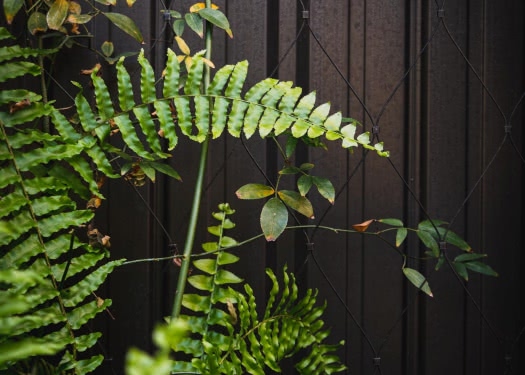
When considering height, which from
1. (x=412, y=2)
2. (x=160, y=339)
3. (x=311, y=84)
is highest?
(x=412, y=2)

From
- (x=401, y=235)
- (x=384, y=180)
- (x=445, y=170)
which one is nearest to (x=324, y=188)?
(x=401, y=235)

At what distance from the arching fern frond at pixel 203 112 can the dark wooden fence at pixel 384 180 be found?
433 mm

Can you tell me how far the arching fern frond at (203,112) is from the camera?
0.85 metres

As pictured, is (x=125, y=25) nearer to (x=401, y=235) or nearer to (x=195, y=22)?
(x=195, y=22)

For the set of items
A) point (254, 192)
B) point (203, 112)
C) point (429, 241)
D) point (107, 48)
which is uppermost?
point (107, 48)

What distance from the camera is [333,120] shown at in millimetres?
871

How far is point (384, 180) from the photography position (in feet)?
4.57

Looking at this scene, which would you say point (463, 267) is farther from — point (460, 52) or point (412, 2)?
point (412, 2)

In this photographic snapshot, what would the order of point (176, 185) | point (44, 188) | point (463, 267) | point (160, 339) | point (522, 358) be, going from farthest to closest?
point (522, 358), point (176, 185), point (463, 267), point (44, 188), point (160, 339)

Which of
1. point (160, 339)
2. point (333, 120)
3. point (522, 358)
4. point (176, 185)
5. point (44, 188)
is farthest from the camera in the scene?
point (522, 358)

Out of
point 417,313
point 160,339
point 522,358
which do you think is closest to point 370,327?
point 417,313

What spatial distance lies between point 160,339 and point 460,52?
1328 mm

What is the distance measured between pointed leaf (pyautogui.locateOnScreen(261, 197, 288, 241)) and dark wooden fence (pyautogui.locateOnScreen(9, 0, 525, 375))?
0.99ft

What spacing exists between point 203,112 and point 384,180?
0.67 m
